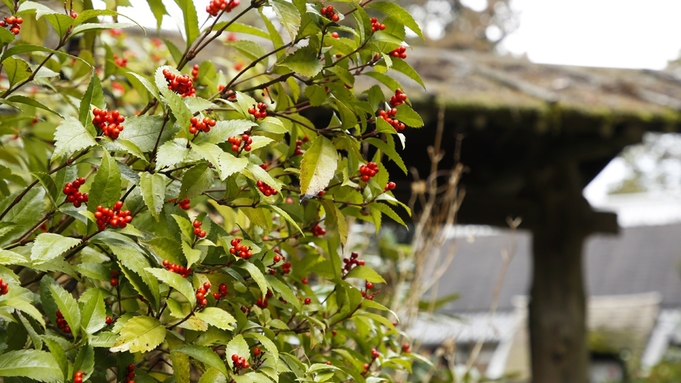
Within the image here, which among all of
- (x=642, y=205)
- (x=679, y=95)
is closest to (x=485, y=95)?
(x=679, y=95)

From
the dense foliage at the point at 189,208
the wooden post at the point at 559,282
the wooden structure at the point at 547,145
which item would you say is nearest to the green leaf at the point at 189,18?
the dense foliage at the point at 189,208

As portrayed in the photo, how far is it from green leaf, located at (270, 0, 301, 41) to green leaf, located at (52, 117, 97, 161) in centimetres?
34

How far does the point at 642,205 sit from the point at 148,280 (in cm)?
2178

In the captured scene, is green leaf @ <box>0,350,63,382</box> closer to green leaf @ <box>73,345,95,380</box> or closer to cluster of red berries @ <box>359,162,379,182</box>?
green leaf @ <box>73,345,95,380</box>

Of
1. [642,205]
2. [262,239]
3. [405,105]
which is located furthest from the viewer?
[642,205]

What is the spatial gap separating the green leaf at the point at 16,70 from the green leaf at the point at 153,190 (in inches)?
14.0

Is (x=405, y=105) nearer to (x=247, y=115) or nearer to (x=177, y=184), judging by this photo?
(x=247, y=115)

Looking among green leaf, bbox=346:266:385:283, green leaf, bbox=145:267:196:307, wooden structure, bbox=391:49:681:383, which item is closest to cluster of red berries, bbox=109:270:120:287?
green leaf, bbox=145:267:196:307

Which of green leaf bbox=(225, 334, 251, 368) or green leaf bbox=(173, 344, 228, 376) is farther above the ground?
green leaf bbox=(225, 334, 251, 368)

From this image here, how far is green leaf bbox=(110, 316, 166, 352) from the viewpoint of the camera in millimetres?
981

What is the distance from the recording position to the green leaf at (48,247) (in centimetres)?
97

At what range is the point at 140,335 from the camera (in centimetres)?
101

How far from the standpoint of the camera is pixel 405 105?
51.4 inches

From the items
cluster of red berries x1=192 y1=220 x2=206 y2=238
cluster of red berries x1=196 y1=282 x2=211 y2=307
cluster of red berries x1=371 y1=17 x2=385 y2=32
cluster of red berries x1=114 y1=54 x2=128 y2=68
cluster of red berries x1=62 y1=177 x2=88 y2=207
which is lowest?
cluster of red berries x1=196 y1=282 x2=211 y2=307
